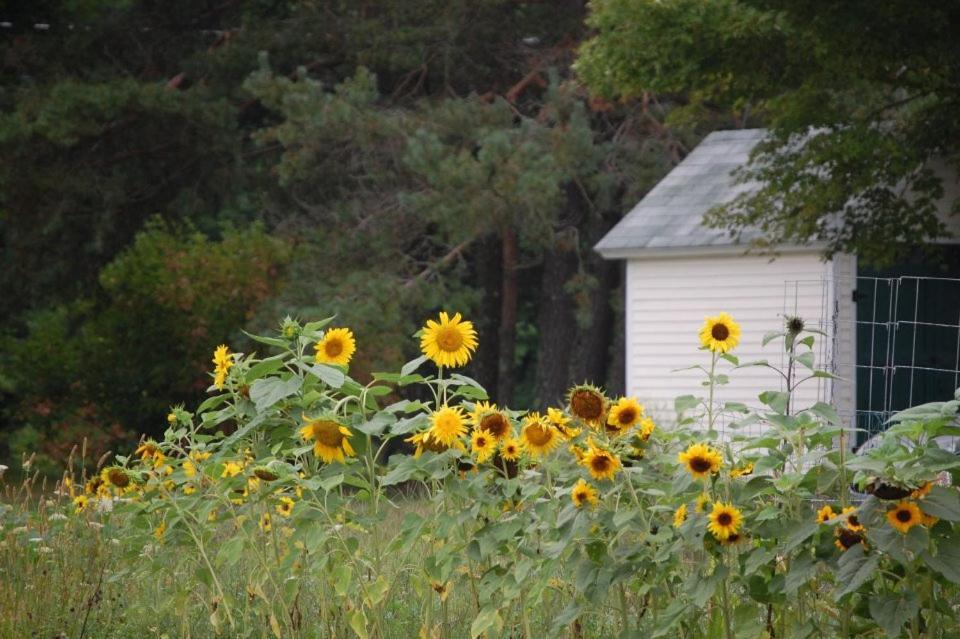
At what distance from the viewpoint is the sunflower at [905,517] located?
3.03 meters

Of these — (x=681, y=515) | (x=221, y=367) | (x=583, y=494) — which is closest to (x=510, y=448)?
(x=583, y=494)

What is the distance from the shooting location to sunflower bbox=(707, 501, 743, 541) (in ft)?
10.9

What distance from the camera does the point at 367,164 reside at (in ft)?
62.2

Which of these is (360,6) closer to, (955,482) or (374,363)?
(374,363)

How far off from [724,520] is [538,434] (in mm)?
510

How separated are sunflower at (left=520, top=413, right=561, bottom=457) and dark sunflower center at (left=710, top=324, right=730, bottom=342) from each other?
538 mm

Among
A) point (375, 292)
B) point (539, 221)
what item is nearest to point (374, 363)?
point (375, 292)

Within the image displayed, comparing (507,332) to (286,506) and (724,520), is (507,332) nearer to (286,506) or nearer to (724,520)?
(286,506)

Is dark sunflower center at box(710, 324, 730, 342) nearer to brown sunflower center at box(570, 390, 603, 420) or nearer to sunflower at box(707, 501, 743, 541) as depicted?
brown sunflower center at box(570, 390, 603, 420)

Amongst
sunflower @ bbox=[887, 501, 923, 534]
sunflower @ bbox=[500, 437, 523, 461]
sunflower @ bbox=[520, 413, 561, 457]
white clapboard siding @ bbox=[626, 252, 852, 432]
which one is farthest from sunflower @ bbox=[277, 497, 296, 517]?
white clapboard siding @ bbox=[626, 252, 852, 432]

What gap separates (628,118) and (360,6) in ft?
14.9

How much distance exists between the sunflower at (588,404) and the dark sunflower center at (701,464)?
0.28 metres

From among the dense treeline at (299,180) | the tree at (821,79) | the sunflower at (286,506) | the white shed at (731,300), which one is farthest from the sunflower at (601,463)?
the dense treeline at (299,180)

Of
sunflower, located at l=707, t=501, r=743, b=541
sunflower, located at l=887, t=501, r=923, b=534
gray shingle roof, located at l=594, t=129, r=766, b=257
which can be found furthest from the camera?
gray shingle roof, located at l=594, t=129, r=766, b=257
